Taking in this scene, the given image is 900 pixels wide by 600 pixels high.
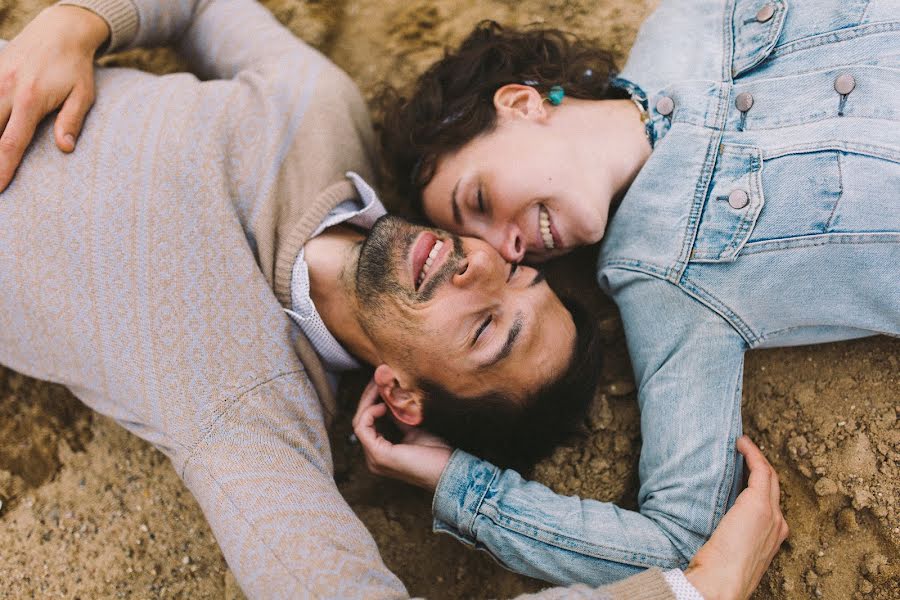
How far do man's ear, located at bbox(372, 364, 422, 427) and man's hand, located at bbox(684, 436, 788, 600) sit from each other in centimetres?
87

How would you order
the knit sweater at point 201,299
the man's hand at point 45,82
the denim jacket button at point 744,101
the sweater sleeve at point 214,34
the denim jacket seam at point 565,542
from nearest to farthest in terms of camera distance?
the knit sweater at point 201,299
the denim jacket seam at point 565,542
the man's hand at point 45,82
the denim jacket button at point 744,101
the sweater sleeve at point 214,34

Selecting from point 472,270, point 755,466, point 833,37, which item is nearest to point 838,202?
point 833,37

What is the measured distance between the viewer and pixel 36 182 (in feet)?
6.54

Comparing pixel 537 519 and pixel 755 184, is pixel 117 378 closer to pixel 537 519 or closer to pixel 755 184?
pixel 537 519

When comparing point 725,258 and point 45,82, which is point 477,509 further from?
point 45,82

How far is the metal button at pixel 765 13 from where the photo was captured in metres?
2.19

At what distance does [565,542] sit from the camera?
1925mm

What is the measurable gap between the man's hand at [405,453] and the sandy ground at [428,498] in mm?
381

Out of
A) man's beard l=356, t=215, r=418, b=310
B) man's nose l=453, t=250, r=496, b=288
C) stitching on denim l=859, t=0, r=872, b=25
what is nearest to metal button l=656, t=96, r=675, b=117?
stitching on denim l=859, t=0, r=872, b=25

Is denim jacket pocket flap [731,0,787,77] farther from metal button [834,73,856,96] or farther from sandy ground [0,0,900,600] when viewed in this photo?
sandy ground [0,0,900,600]

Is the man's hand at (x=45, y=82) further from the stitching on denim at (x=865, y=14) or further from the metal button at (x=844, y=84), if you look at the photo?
the stitching on denim at (x=865, y=14)

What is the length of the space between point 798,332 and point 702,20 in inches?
43.8

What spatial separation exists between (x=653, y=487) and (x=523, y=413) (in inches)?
17.2

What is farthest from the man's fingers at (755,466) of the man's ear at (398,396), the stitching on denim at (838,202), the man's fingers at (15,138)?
the man's fingers at (15,138)
